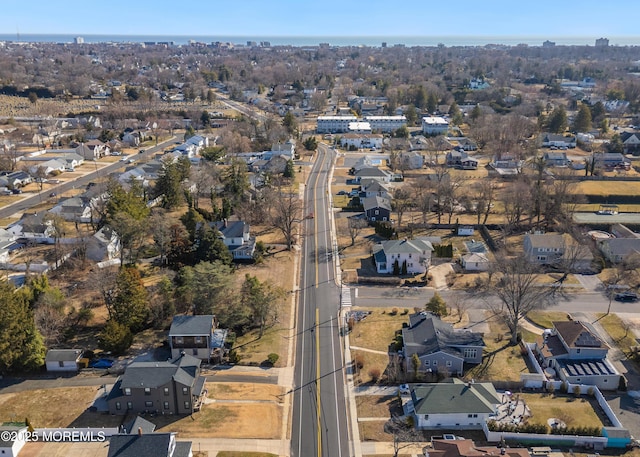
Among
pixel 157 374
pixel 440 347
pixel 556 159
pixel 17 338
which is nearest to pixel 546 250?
pixel 440 347

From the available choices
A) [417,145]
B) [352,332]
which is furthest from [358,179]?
[352,332]

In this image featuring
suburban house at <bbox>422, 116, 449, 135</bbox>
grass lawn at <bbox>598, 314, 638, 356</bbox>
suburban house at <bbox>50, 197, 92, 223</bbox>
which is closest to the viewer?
grass lawn at <bbox>598, 314, 638, 356</bbox>

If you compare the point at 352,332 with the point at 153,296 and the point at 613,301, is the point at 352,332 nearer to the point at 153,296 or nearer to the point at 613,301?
the point at 153,296

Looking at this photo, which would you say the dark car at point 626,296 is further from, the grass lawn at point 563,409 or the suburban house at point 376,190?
the suburban house at point 376,190

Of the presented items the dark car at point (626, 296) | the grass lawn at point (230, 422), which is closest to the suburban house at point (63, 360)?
the grass lawn at point (230, 422)

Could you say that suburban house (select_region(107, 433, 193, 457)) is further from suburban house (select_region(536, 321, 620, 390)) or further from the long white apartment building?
the long white apartment building

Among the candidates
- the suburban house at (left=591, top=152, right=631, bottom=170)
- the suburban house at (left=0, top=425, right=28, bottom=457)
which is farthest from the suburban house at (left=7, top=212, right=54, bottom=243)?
the suburban house at (left=591, top=152, right=631, bottom=170)
